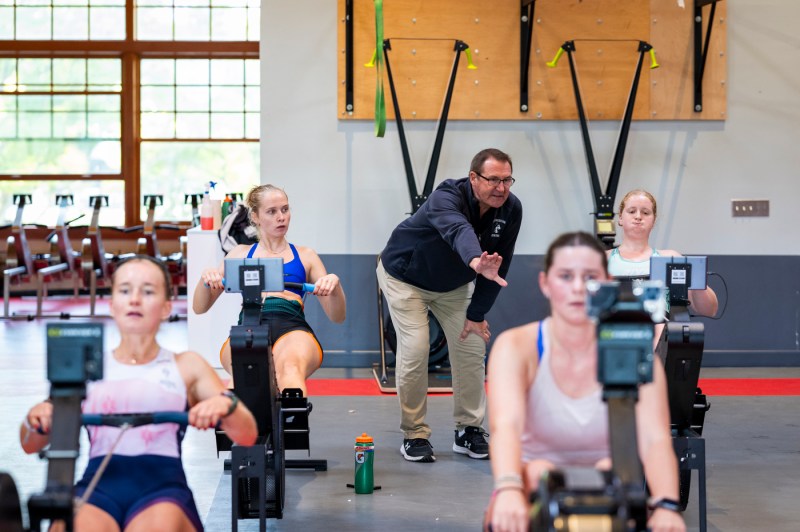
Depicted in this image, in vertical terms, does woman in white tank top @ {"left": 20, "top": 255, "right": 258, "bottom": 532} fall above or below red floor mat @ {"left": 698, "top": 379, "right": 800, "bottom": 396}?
above

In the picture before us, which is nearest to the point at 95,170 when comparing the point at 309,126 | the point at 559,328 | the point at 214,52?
the point at 214,52

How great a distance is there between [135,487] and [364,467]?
5.61 ft

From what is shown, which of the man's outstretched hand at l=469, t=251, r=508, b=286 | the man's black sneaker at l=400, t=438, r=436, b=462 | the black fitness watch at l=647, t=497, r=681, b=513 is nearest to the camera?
the black fitness watch at l=647, t=497, r=681, b=513

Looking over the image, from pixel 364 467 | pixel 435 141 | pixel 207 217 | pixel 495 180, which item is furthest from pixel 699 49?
pixel 364 467

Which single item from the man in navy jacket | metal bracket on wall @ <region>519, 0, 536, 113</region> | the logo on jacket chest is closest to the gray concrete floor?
the man in navy jacket

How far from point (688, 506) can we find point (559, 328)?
1949 mm

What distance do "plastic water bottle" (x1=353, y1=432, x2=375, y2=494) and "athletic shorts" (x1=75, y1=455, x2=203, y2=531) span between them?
1.60 m

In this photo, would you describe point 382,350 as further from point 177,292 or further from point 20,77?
point 20,77

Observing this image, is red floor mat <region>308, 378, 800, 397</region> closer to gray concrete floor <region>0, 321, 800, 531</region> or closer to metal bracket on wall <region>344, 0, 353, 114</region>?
gray concrete floor <region>0, 321, 800, 531</region>

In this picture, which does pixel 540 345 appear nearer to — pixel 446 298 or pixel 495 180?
pixel 495 180

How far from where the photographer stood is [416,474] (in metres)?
4.52

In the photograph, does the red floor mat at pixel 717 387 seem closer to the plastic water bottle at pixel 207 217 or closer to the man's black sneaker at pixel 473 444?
the plastic water bottle at pixel 207 217

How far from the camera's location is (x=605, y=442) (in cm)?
244

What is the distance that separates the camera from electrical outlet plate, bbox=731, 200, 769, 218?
23.9 ft
